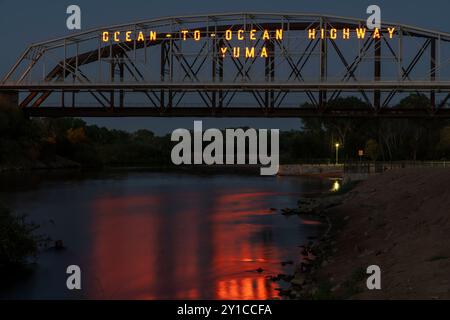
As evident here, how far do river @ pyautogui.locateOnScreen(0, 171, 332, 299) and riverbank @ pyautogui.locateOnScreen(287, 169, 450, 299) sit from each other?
1691 millimetres

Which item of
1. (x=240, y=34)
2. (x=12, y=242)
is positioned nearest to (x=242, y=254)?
(x=12, y=242)

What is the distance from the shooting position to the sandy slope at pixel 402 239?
56.9ft

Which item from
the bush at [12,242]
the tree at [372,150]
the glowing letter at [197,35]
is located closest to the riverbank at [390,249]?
the bush at [12,242]

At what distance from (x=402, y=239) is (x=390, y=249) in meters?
1.39

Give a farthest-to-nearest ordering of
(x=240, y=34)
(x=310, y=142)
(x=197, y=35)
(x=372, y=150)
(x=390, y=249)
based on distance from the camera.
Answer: (x=310, y=142), (x=372, y=150), (x=197, y=35), (x=240, y=34), (x=390, y=249)

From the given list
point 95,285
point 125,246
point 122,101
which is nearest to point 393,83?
point 122,101

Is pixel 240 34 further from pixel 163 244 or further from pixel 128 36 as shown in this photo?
pixel 163 244

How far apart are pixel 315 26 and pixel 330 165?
28.8m

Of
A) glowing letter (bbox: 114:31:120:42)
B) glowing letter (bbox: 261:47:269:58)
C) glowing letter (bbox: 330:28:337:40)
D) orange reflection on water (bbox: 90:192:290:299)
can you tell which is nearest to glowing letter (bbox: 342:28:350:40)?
glowing letter (bbox: 330:28:337:40)

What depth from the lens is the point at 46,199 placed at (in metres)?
62.5

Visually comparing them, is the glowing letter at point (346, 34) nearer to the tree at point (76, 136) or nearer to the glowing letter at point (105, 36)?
the glowing letter at point (105, 36)

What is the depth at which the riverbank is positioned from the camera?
57.7 ft

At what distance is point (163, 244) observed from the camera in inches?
1352
